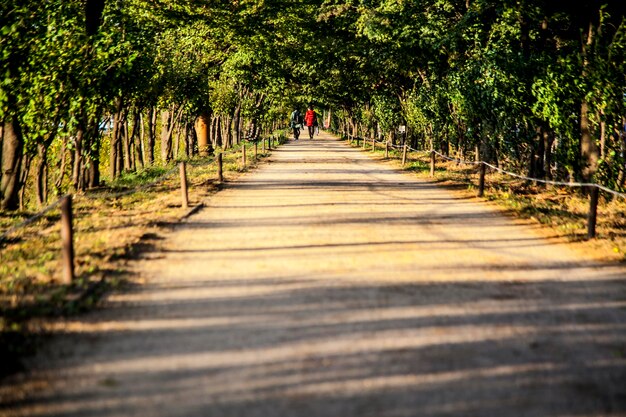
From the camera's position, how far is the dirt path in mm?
4477

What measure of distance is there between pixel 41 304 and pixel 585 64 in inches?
451

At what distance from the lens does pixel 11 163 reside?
1524cm

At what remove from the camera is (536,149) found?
54.7 ft

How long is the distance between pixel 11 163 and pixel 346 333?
11897 millimetres

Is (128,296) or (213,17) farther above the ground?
(213,17)

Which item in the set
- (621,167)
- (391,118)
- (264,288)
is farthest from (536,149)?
(391,118)

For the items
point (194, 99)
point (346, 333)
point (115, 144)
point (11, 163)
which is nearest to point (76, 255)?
point (346, 333)

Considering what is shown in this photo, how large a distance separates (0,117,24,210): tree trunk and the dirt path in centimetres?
669

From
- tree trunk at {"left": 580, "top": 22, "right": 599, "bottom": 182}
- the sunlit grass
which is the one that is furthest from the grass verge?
tree trunk at {"left": 580, "top": 22, "right": 599, "bottom": 182}

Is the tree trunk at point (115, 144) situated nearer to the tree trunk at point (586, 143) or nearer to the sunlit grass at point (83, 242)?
the sunlit grass at point (83, 242)

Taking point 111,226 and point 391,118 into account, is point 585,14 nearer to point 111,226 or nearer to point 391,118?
point 111,226

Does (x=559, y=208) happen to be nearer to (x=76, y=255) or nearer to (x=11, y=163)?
(x=76, y=255)

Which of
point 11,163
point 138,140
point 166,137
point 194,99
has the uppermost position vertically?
point 194,99

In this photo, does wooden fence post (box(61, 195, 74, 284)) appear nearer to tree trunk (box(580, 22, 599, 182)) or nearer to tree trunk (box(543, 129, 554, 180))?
tree trunk (box(580, 22, 599, 182))
